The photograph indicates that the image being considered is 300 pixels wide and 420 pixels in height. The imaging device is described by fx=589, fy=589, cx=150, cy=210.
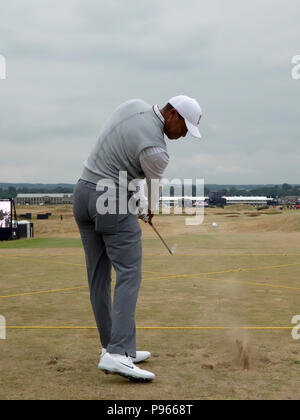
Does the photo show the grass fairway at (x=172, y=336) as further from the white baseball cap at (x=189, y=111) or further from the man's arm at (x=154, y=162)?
the white baseball cap at (x=189, y=111)

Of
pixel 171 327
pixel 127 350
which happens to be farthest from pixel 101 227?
pixel 171 327

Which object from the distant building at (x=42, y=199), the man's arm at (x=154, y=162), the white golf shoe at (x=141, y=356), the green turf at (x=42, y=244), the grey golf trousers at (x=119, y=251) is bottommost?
the distant building at (x=42, y=199)

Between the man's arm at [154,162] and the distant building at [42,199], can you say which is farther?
the distant building at [42,199]

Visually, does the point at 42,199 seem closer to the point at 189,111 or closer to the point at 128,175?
the point at 128,175

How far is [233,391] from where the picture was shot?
3.77 meters

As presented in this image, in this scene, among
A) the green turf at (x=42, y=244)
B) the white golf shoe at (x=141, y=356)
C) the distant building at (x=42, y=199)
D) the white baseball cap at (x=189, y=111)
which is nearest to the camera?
the white baseball cap at (x=189, y=111)

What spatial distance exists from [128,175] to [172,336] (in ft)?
6.09

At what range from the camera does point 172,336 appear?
539 centimetres

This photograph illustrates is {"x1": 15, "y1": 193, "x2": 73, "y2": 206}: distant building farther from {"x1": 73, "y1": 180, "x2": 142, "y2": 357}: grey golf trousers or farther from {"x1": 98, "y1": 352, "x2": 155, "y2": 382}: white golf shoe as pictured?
{"x1": 98, "y1": 352, "x2": 155, "y2": 382}: white golf shoe

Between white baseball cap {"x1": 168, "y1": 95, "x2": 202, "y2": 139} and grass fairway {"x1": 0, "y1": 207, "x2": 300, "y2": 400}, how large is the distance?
172cm

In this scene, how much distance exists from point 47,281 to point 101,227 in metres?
5.20

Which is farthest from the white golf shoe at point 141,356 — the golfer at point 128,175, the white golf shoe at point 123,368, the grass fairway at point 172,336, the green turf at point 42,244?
the green turf at point 42,244

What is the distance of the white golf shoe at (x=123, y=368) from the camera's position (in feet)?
13.1

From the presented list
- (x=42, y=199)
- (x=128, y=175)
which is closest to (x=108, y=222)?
(x=128, y=175)
